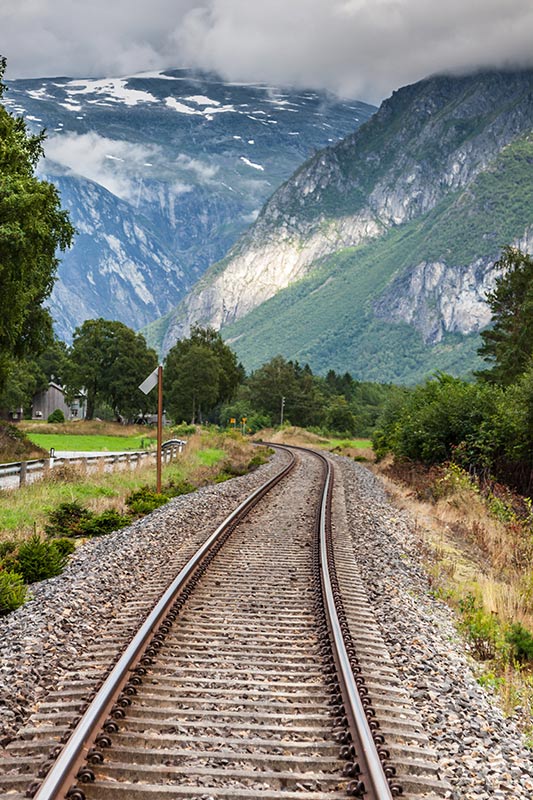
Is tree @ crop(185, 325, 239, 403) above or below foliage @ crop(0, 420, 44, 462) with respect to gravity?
above

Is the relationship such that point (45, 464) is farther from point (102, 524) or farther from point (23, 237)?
point (102, 524)

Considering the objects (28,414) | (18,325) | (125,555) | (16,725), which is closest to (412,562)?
(125,555)

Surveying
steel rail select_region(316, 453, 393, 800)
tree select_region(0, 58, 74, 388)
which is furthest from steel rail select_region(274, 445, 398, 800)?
tree select_region(0, 58, 74, 388)

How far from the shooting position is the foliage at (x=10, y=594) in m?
Result: 8.56

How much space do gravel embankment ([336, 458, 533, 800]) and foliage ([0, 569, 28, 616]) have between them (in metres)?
4.13

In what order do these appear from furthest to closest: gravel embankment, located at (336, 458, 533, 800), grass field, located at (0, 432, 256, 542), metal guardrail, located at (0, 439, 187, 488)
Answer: metal guardrail, located at (0, 439, 187, 488) → grass field, located at (0, 432, 256, 542) → gravel embankment, located at (336, 458, 533, 800)

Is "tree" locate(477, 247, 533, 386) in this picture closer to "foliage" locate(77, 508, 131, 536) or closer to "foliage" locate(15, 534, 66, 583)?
"foliage" locate(77, 508, 131, 536)

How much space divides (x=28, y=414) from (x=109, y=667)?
331 ft

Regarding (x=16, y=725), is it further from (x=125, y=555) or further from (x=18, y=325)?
(x=18, y=325)

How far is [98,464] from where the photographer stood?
24.2 m

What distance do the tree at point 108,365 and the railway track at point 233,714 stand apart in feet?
245

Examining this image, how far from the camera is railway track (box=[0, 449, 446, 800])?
4.52 metres

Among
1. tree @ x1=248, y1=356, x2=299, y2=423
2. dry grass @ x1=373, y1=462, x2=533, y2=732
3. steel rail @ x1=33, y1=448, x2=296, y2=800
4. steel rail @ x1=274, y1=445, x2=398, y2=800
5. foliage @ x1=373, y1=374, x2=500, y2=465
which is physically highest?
tree @ x1=248, y1=356, x2=299, y2=423

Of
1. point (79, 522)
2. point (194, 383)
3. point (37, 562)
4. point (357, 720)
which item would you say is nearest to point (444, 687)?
point (357, 720)
